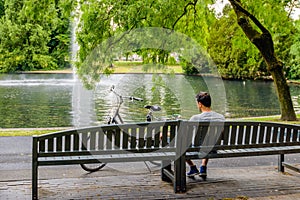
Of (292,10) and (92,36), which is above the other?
(292,10)

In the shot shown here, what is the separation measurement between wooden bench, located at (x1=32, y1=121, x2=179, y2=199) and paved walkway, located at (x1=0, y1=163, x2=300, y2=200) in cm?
38

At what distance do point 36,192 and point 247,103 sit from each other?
68.4 ft

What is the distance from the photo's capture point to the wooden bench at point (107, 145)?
4.52 meters

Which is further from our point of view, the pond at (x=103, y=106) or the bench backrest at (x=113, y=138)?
the pond at (x=103, y=106)

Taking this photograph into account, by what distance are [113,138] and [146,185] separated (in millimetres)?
799

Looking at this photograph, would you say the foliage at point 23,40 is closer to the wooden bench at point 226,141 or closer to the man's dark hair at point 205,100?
the man's dark hair at point 205,100

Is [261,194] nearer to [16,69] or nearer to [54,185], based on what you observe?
A: [54,185]

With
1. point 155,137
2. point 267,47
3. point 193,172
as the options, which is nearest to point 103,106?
point 267,47

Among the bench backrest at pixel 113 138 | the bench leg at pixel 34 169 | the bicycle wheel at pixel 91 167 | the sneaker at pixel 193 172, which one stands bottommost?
the bicycle wheel at pixel 91 167

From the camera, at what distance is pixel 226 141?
5.10m

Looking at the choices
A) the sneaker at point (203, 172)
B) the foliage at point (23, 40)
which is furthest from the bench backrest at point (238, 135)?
the foliage at point (23, 40)

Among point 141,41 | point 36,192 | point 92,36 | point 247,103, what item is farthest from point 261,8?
point 247,103

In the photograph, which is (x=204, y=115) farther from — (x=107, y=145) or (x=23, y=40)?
(x=23, y=40)

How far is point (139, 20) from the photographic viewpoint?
987 cm
